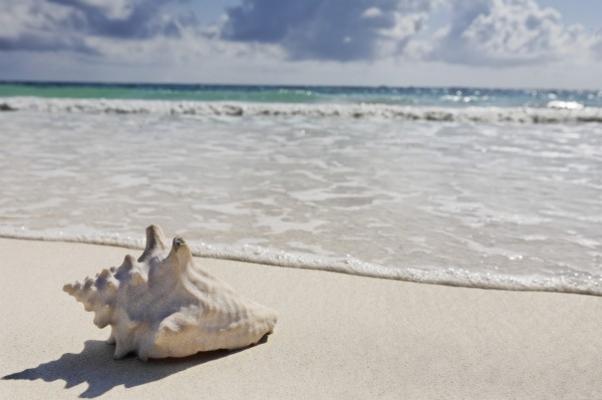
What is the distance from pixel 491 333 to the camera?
260cm

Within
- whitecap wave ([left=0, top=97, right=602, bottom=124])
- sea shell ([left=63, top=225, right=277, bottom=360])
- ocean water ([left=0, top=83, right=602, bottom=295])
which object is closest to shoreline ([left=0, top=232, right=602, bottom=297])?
ocean water ([left=0, top=83, right=602, bottom=295])

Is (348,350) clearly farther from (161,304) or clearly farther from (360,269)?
(360,269)

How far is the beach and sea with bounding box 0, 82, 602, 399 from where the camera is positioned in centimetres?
223

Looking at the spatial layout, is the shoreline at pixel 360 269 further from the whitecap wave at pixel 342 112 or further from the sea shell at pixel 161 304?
the whitecap wave at pixel 342 112

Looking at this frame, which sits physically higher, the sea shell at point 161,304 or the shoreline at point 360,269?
the sea shell at point 161,304

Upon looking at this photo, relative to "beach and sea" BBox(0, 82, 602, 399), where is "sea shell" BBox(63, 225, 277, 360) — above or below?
above

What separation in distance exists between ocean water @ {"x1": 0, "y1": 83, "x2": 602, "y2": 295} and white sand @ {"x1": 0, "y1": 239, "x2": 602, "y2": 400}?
38 centimetres

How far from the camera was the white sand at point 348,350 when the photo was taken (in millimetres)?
2143

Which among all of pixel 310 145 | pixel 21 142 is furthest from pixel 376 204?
pixel 21 142

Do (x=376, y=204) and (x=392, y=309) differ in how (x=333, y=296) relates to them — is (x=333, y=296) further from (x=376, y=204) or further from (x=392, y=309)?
(x=376, y=204)

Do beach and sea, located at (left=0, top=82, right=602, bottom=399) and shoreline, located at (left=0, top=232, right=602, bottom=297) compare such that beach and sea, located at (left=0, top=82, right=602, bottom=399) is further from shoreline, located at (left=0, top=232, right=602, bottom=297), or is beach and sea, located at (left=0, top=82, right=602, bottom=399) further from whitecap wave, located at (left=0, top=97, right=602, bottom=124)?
whitecap wave, located at (left=0, top=97, right=602, bottom=124)

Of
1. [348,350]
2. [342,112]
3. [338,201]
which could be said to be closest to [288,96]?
[342,112]

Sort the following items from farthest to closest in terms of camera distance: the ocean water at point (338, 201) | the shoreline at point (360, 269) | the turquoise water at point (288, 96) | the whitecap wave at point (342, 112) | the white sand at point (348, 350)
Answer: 1. the turquoise water at point (288, 96)
2. the whitecap wave at point (342, 112)
3. the ocean water at point (338, 201)
4. the shoreline at point (360, 269)
5. the white sand at point (348, 350)

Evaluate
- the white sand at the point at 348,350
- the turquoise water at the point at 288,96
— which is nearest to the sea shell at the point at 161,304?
the white sand at the point at 348,350
